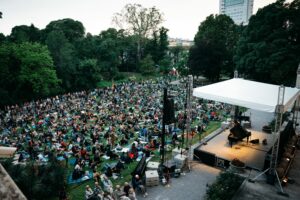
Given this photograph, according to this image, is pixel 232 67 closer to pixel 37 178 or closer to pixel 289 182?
pixel 289 182

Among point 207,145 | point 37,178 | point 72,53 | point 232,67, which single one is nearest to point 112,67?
point 72,53

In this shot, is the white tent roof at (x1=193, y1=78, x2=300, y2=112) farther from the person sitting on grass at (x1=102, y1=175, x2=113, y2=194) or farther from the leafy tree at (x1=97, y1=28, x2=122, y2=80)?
the leafy tree at (x1=97, y1=28, x2=122, y2=80)

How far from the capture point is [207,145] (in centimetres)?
1534

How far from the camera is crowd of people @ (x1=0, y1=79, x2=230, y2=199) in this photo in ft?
44.2

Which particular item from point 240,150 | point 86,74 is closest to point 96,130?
point 240,150

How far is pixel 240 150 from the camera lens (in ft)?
48.4

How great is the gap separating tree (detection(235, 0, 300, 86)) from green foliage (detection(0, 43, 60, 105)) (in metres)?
26.1

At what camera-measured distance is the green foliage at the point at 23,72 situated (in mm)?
30450

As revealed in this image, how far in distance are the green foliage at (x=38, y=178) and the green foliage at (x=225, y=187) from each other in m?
6.43

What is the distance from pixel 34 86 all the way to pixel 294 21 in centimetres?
3258

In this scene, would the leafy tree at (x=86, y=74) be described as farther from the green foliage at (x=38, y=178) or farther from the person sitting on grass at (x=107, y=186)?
the person sitting on grass at (x=107, y=186)

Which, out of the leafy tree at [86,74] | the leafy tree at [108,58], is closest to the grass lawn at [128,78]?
the leafy tree at [108,58]

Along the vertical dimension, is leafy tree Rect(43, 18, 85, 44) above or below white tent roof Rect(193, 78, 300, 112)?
above

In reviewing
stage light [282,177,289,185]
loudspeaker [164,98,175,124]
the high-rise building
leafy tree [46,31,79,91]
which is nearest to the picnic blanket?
loudspeaker [164,98,175,124]
